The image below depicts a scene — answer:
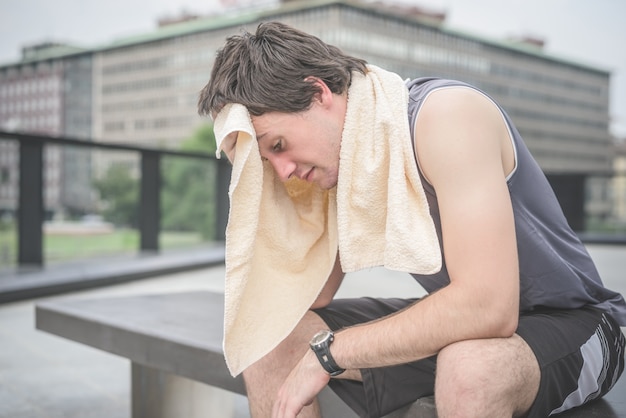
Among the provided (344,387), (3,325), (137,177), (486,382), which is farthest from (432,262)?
(137,177)

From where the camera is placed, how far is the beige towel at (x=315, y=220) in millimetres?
1209

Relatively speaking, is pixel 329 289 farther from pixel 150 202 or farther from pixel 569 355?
pixel 150 202

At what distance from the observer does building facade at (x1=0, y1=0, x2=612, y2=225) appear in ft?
236

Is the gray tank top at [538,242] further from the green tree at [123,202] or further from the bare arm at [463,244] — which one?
the green tree at [123,202]

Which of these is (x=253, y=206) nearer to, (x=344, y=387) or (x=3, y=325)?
(x=344, y=387)

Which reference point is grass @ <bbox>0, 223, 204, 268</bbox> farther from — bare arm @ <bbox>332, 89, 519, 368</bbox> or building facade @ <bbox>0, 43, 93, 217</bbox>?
building facade @ <bbox>0, 43, 93, 217</bbox>

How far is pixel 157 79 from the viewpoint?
80062mm

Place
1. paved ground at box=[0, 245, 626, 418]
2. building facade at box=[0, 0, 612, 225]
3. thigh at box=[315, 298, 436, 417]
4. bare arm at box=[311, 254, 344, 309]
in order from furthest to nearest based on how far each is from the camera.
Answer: building facade at box=[0, 0, 612, 225], paved ground at box=[0, 245, 626, 418], bare arm at box=[311, 254, 344, 309], thigh at box=[315, 298, 436, 417]

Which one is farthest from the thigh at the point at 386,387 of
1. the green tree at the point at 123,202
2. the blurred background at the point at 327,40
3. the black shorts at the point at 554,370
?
the blurred background at the point at 327,40

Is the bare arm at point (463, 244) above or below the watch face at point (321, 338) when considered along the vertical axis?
above

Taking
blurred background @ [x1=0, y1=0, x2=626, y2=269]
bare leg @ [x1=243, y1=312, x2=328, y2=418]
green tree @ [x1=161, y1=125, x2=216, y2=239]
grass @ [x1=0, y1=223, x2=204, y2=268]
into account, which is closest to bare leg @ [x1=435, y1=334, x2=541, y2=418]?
bare leg @ [x1=243, y1=312, x2=328, y2=418]

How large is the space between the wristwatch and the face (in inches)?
13.2

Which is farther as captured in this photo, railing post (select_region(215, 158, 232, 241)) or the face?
railing post (select_region(215, 158, 232, 241))

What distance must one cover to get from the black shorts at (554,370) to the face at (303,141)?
0.42 m
